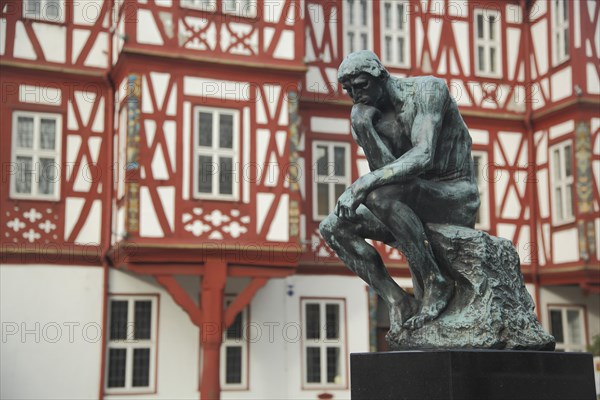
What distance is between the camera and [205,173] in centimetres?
1552

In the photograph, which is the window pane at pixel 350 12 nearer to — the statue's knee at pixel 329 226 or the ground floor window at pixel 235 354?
the ground floor window at pixel 235 354

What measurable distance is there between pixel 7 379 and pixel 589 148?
38.3ft

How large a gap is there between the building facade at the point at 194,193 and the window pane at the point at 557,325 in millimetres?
806

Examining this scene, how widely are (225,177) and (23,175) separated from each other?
3.66 metres

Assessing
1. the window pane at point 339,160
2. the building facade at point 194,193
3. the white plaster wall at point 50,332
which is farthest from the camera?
the window pane at point 339,160

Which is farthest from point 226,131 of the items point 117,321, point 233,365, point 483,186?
point 483,186

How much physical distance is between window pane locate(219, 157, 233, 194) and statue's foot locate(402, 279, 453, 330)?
10699mm


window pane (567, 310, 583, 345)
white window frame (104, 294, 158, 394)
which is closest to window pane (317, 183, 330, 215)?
white window frame (104, 294, 158, 394)

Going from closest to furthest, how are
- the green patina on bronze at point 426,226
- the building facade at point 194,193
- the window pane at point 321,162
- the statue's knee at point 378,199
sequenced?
the green patina on bronze at point 426,226 → the statue's knee at point 378,199 → the building facade at point 194,193 → the window pane at point 321,162

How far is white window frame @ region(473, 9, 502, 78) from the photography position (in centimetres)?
1925

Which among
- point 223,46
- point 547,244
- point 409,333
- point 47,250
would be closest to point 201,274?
point 47,250

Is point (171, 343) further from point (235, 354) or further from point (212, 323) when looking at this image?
point (212, 323)

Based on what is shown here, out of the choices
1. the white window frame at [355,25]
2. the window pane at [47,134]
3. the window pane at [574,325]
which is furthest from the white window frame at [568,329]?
the window pane at [47,134]

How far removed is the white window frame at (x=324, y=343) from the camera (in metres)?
17.1
